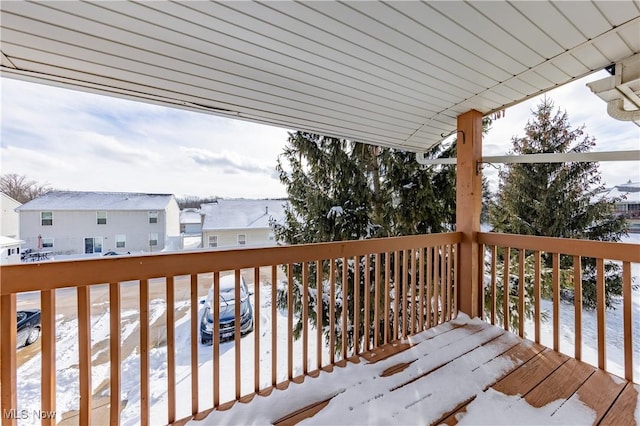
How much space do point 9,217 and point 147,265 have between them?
1685 mm

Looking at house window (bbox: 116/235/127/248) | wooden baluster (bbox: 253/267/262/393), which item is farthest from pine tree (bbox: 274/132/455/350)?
wooden baluster (bbox: 253/267/262/393)

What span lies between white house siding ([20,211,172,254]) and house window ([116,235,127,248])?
2cm


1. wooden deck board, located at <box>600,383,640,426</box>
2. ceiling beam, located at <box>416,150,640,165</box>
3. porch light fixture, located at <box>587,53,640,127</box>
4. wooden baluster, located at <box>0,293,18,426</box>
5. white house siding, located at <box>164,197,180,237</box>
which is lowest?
wooden deck board, located at <box>600,383,640,426</box>

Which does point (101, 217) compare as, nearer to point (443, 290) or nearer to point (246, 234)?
point (246, 234)

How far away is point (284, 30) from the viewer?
56.1 inches

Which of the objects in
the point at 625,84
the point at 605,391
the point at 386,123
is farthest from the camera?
the point at 386,123

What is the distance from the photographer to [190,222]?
336 centimetres

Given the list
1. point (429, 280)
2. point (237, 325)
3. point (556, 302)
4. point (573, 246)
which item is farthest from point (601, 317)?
point (237, 325)

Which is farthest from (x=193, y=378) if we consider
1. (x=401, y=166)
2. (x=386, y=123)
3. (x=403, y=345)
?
(x=401, y=166)

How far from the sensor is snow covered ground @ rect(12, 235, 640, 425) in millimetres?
2990

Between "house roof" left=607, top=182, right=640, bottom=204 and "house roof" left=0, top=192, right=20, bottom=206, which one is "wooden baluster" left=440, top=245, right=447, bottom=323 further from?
"house roof" left=607, top=182, right=640, bottom=204

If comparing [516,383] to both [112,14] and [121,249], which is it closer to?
[112,14]

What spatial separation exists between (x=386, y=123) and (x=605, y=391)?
Answer: 2.55 m

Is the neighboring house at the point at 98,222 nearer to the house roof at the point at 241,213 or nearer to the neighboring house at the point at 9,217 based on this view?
the neighboring house at the point at 9,217
